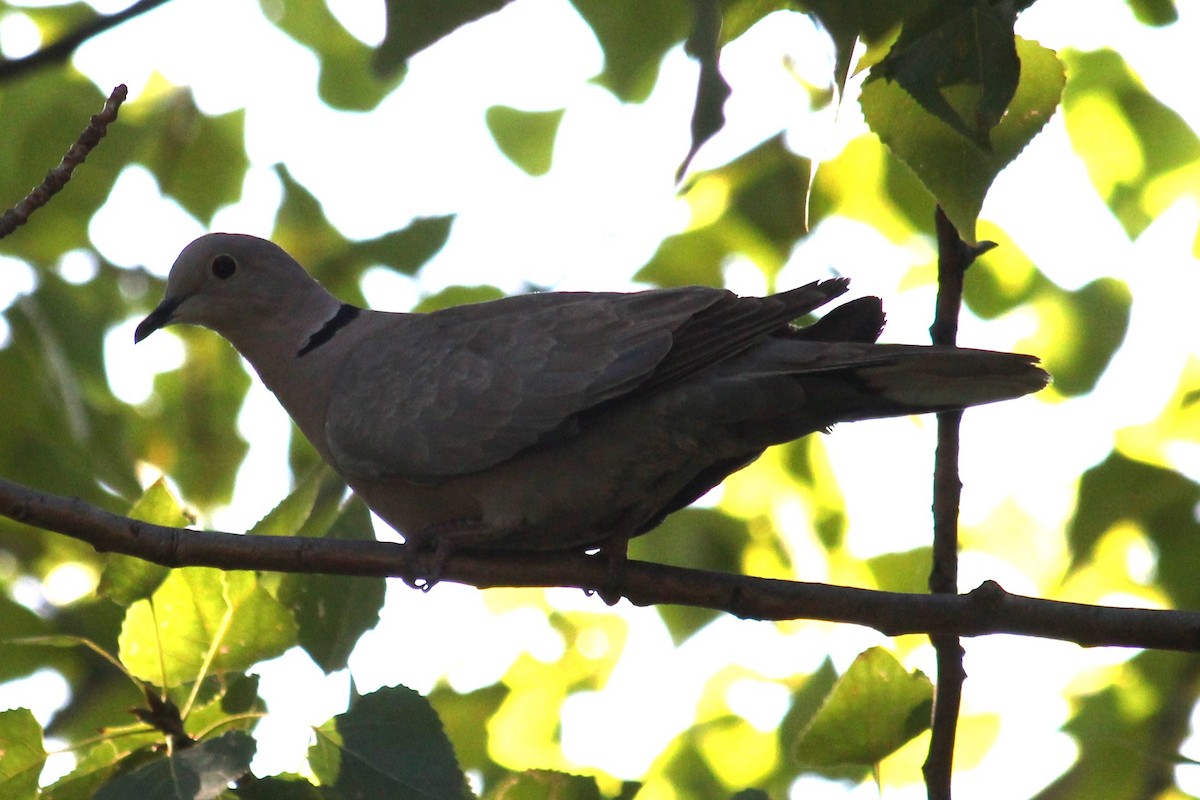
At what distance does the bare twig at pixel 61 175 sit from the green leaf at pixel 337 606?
3.40 ft

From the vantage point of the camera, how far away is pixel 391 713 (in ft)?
9.15

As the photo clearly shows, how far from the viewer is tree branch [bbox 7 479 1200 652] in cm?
269

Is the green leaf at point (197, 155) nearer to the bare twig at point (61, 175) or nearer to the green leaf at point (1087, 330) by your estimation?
the bare twig at point (61, 175)

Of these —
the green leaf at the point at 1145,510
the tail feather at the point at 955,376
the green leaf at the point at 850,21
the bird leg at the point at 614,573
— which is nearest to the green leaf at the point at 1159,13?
the green leaf at the point at 1145,510

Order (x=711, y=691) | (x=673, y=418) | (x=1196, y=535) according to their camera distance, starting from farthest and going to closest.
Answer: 1. (x=711, y=691)
2. (x=1196, y=535)
3. (x=673, y=418)

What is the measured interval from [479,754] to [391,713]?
2021mm

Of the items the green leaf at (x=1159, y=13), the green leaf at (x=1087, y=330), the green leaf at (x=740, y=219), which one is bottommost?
the green leaf at (x=1087, y=330)

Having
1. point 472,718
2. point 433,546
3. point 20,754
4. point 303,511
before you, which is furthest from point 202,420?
point 20,754

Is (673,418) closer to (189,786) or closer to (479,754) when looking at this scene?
(189,786)

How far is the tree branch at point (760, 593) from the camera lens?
8.82 ft

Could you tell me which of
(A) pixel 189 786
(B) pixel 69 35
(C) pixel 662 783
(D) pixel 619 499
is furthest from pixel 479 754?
(B) pixel 69 35

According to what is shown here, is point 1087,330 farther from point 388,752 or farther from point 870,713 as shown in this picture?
point 388,752

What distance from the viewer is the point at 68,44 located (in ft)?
6.10

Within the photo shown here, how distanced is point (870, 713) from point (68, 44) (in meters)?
2.16
